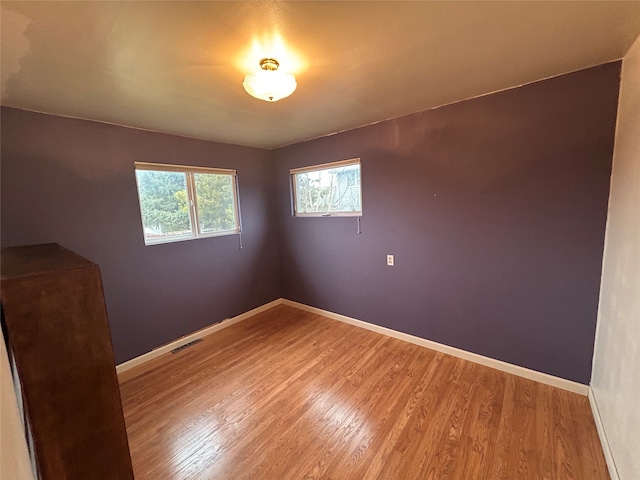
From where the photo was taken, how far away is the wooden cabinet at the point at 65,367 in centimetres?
59

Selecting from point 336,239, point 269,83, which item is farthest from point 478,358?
point 269,83

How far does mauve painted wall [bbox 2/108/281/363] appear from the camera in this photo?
1954 mm

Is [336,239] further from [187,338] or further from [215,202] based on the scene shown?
[187,338]

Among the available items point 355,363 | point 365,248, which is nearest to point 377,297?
point 365,248

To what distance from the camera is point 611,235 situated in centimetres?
165

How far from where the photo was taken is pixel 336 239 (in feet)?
10.6

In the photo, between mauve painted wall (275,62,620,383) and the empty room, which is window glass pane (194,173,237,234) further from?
mauve painted wall (275,62,620,383)

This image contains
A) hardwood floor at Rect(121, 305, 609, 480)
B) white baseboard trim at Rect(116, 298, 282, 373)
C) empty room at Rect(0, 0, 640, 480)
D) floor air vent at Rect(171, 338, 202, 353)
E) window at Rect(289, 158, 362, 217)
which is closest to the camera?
empty room at Rect(0, 0, 640, 480)

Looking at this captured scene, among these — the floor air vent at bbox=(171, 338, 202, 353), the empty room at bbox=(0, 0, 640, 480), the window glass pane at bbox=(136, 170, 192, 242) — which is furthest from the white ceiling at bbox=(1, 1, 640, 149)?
the floor air vent at bbox=(171, 338, 202, 353)

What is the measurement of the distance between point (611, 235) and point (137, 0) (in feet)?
9.04

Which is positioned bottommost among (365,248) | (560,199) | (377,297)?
(377,297)

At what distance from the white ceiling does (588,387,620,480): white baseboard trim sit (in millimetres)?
2179

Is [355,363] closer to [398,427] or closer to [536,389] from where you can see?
[398,427]

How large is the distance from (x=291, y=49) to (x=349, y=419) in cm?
229
